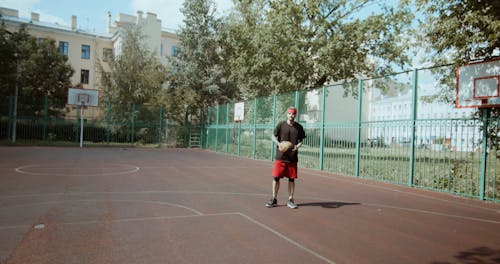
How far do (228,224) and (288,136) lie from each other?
7.82ft

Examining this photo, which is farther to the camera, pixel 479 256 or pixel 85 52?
pixel 85 52

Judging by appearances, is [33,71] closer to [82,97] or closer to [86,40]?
[82,97]

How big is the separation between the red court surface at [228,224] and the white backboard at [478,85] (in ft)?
8.01

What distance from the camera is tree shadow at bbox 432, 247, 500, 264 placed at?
4.69 meters

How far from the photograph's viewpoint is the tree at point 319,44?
2148 centimetres

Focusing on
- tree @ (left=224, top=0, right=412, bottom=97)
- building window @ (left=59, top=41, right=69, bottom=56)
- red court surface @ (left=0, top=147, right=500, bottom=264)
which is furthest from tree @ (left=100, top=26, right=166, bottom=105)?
red court surface @ (left=0, top=147, right=500, bottom=264)

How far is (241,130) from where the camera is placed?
22.7 meters

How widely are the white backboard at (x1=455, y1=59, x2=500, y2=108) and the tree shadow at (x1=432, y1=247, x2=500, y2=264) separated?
5.29m

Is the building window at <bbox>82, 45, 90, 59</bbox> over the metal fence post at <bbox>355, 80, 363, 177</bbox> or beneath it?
over

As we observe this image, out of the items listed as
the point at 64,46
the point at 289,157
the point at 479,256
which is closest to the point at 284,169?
the point at 289,157

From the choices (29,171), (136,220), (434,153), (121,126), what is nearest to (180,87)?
(121,126)

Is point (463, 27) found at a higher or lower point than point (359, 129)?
higher

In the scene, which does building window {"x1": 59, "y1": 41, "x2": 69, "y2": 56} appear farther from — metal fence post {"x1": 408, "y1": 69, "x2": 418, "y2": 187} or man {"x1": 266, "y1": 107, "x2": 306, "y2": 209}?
man {"x1": 266, "y1": 107, "x2": 306, "y2": 209}

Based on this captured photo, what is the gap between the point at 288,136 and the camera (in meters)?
7.66
